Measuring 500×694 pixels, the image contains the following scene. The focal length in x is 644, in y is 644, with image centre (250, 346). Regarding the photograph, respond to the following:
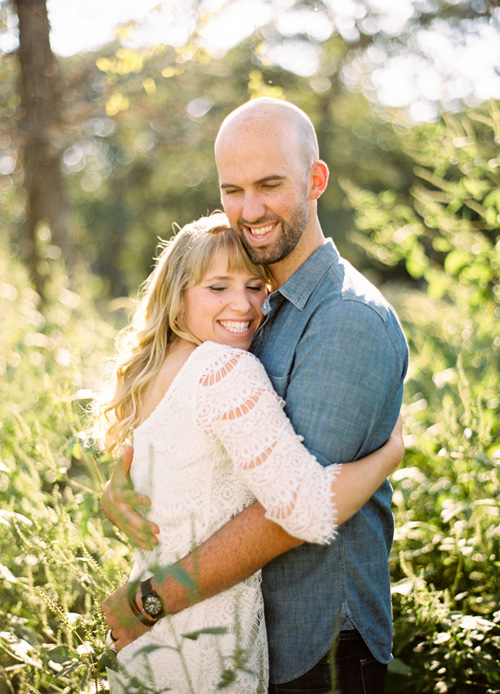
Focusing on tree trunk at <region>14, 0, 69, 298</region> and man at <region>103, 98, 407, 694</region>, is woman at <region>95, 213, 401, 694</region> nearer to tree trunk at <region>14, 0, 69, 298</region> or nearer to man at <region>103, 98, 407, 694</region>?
man at <region>103, 98, 407, 694</region>

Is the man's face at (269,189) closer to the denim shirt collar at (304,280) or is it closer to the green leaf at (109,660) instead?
the denim shirt collar at (304,280)

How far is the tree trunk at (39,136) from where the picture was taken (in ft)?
19.3

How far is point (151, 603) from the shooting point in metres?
1.79

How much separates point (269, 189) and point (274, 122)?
8.9 inches

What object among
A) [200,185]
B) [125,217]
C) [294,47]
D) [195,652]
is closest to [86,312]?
[195,652]

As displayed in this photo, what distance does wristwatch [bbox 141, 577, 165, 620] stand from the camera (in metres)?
1.79

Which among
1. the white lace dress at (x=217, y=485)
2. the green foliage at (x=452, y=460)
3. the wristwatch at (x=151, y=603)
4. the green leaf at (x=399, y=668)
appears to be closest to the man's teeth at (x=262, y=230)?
the white lace dress at (x=217, y=485)

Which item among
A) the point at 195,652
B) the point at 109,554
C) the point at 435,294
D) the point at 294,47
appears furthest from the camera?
the point at 294,47

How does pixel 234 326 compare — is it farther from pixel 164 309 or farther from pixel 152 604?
pixel 152 604

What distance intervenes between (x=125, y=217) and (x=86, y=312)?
2307 centimetres

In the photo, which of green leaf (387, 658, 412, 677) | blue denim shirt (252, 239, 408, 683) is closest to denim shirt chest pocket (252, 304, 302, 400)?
blue denim shirt (252, 239, 408, 683)

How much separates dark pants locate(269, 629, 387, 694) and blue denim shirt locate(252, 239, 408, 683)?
0.09 ft

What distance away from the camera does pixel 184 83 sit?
26.0 ft

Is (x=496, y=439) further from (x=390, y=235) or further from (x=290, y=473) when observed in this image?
(x=290, y=473)
